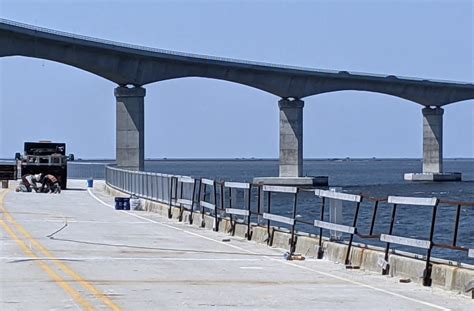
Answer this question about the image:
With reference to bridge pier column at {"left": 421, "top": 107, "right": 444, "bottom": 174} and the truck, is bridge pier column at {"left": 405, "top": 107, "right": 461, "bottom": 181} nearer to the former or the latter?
bridge pier column at {"left": 421, "top": 107, "right": 444, "bottom": 174}

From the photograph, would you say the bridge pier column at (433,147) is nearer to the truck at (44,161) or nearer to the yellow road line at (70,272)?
the truck at (44,161)

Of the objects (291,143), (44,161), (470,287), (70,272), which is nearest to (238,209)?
Answer: (70,272)

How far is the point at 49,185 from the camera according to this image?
56.8 m

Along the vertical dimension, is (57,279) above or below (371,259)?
below

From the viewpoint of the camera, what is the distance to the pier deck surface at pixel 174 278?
15.1m

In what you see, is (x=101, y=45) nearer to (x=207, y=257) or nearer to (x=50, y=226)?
(x=50, y=226)

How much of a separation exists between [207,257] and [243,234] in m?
5.69

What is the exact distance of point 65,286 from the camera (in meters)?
16.4

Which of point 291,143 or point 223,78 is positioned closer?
point 223,78

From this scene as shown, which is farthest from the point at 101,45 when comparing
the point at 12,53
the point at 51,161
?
the point at 51,161

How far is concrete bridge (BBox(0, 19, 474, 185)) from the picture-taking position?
233 ft

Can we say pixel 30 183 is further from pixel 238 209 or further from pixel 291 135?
pixel 291 135

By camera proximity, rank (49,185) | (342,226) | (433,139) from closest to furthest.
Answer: (342,226) < (49,185) < (433,139)

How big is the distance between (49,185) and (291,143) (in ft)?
159
